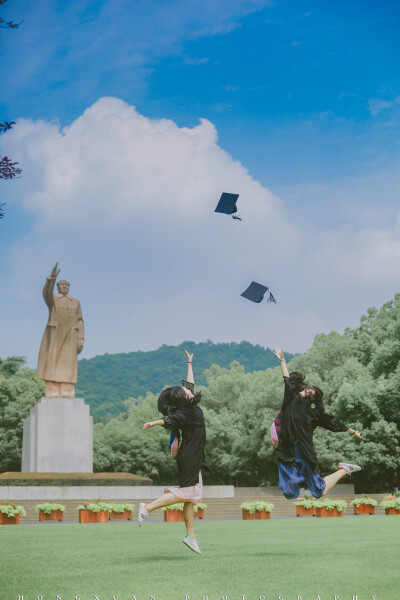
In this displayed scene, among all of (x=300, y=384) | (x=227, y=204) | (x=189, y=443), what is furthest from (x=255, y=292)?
(x=189, y=443)

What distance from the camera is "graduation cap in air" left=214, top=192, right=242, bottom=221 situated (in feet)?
43.3

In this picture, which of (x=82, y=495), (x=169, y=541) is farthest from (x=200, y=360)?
(x=169, y=541)

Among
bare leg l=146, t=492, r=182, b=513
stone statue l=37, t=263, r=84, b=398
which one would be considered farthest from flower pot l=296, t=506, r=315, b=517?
bare leg l=146, t=492, r=182, b=513

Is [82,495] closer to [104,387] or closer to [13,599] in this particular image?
[13,599]

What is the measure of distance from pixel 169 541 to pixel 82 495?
15.1 metres

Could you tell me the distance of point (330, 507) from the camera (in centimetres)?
2005

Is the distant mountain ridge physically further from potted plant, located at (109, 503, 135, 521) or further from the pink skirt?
the pink skirt

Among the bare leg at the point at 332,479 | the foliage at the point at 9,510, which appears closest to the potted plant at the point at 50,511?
the foliage at the point at 9,510

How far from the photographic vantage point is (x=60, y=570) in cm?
702

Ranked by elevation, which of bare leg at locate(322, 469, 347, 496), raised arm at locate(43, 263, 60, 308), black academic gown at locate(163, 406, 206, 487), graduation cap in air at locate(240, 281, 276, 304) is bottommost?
bare leg at locate(322, 469, 347, 496)

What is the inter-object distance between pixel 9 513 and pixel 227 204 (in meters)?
9.19

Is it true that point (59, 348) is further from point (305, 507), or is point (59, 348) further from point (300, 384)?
point (300, 384)

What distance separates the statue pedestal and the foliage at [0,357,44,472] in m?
17.4

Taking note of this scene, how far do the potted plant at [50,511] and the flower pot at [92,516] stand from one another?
5.88 feet
